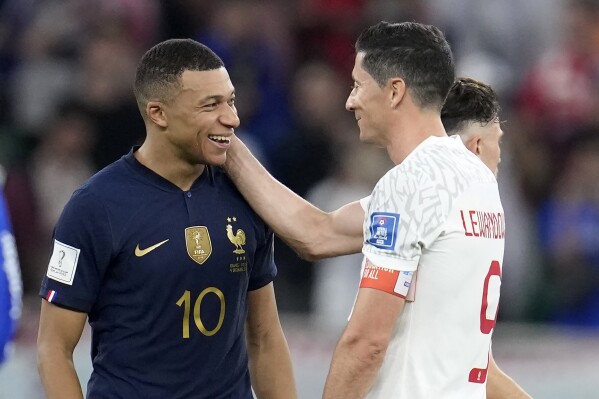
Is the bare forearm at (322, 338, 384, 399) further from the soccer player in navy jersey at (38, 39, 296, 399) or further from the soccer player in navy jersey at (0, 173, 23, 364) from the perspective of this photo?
the soccer player in navy jersey at (0, 173, 23, 364)

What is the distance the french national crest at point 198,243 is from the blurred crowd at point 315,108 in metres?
4.23

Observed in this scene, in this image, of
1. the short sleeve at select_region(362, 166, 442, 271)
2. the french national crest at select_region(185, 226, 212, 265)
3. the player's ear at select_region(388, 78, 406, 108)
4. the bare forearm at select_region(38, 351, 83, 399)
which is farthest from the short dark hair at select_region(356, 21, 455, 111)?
the bare forearm at select_region(38, 351, 83, 399)

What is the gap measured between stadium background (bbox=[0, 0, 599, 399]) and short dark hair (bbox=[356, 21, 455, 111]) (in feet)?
13.1

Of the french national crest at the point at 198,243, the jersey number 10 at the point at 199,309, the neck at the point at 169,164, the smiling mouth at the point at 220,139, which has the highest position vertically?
the smiling mouth at the point at 220,139

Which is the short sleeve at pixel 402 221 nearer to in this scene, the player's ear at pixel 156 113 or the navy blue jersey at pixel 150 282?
the navy blue jersey at pixel 150 282

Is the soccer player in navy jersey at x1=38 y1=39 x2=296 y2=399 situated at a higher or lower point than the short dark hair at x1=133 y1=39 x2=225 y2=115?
lower

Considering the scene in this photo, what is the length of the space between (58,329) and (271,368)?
34.9 inches

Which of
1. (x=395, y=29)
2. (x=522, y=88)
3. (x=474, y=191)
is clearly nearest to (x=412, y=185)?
(x=474, y=191)

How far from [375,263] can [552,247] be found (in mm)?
5519

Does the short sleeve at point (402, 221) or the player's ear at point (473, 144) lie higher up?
the player's ear at point (473, 144)

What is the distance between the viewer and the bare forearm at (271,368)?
459 cm

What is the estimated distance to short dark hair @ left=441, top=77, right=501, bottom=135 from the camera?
178 inches

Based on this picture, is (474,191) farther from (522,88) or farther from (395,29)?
(522,88)

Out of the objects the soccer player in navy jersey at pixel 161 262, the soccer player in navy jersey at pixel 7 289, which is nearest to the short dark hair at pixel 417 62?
the soccer player in navy jersey at pixel 161 262
